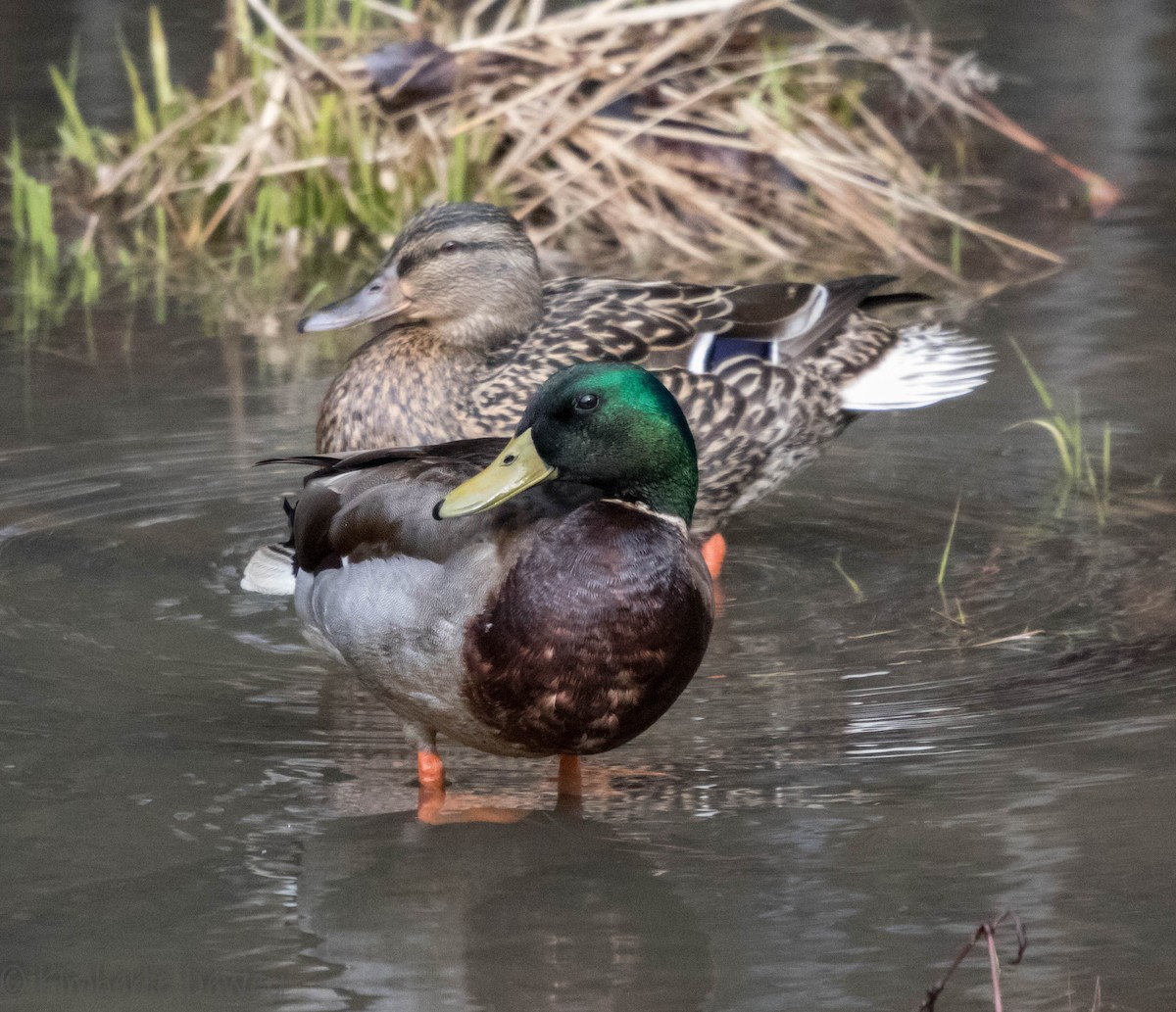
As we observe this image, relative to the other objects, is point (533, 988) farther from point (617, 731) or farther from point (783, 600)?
point (783, 600)

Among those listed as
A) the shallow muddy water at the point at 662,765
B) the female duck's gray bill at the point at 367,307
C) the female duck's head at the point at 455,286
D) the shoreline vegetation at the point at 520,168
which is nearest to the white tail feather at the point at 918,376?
the shallow muddy water at the point at 662,765

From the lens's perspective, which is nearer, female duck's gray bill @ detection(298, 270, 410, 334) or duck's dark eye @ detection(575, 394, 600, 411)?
duck's dark eye @ detection(575, 394, 600, 411)

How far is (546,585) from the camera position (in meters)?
2.96

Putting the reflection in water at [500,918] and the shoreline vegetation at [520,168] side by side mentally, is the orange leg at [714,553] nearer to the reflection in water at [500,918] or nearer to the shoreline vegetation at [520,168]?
the reflection in water at [500,918]

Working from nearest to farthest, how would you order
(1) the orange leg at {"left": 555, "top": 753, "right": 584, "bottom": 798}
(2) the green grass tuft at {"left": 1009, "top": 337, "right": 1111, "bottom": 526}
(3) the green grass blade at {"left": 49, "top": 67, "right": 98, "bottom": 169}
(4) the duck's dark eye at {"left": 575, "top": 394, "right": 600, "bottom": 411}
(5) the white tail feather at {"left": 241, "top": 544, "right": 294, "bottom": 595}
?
(4) the duck's dark eye at {"left": 575, "top": 394, "right": 600, "bottom": 411} → (1) the orange leg at {"left": 555, "top": 753, "right": 584, "bottom": 798} → (5) the white tail feather at {"left": 241, "top": 544, "right": 294, "bottom": 595} → (2) the green grass tuft at {"left": 1009, "top": 337, "right": 1111, "bottom": 526} → (3) the green grass blade at {"left": 49, "top": 67, "right": 98, "bottom": 169}

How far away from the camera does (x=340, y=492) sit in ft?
11.6

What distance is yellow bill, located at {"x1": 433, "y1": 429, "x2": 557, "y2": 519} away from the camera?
9.87 ft

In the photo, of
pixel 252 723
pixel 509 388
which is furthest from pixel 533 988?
pixel 509 388

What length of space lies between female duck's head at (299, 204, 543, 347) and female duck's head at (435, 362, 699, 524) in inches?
63.9

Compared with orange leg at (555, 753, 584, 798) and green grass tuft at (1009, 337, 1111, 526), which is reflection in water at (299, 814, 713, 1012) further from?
green grass tuft at (1009, 337, 1111, 526)

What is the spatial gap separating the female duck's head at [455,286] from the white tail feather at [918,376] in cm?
82

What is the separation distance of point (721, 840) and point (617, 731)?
230 mm

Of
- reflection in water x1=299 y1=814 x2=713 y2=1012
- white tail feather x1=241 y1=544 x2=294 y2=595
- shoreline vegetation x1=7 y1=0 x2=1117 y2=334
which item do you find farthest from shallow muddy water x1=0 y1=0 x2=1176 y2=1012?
shoreline vegetation x1=7 y1=0 x2=1117 y2=334

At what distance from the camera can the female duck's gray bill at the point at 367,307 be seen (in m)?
4.75
